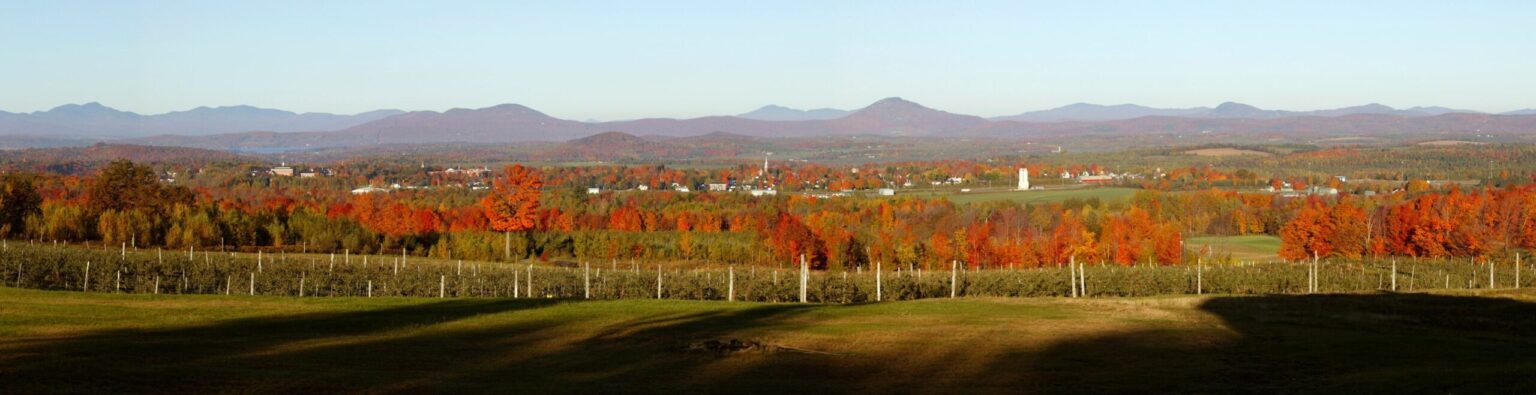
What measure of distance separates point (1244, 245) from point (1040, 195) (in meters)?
47.3

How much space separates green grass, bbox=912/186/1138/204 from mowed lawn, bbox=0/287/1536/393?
95.2m

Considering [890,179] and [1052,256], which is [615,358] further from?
[890,179]

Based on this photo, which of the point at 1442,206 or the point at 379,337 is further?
the point at 1442,206

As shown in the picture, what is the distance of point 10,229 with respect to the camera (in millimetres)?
81375

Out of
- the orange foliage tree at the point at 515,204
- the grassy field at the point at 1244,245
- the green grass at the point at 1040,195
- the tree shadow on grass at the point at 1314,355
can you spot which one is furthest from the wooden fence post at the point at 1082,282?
the green grass at the point at 1040,195

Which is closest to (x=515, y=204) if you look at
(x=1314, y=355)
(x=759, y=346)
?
(x=759, y=346)

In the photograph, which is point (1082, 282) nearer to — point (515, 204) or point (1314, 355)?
point (1314, 355)

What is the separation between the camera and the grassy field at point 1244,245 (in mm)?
82925

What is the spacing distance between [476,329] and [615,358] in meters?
6.35

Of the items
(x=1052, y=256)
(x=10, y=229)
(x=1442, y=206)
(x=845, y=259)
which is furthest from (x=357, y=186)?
(x=1442, y=206)

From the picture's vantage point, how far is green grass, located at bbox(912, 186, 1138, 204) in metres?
130

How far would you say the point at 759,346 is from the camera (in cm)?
2389

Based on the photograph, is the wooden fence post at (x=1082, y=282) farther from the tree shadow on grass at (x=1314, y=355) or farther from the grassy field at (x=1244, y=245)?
the grassy field at (x=1244, y=245)

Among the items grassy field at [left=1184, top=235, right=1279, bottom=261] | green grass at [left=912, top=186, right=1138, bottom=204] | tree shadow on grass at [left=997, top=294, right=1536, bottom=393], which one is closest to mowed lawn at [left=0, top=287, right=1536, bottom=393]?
tree shadow on grass at [left=997, top=294, right=1536, bottom=393]
